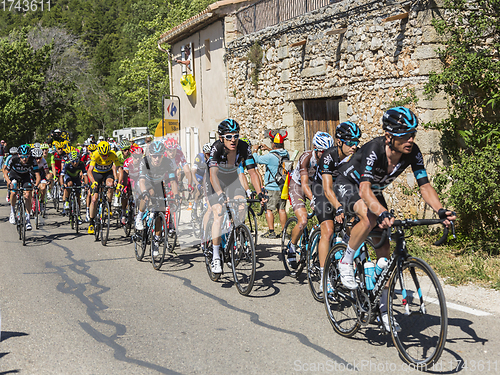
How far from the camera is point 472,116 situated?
30.6 ft

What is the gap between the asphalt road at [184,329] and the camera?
443 centimetres

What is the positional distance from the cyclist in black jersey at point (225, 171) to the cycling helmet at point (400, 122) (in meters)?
2.66

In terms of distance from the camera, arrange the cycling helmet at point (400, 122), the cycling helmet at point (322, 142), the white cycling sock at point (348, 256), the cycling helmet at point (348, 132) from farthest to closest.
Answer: the cycling helmet at point (322, 142)
the cycling helmet at point (348, 132)
the white cycling sock at point (348, 256)
the cycling helmet at point (400, 122)

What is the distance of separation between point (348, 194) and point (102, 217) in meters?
7.11

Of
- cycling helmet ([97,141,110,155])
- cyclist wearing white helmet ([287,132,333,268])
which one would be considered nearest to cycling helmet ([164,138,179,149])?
cycling helmet ([97,141,110,155])

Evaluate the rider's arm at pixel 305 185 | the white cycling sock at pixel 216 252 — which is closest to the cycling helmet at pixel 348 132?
the rider's arm at pixel 305 185

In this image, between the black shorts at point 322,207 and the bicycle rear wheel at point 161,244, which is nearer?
the black shorts at point 322,207

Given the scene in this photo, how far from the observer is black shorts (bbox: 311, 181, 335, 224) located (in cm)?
612

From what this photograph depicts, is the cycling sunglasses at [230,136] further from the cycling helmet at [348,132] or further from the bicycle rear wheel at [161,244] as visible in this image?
the bicycle rear wheel at [161,244]

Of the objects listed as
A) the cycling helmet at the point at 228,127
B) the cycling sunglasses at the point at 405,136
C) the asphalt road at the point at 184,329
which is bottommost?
the asphalt road at the point at 184,329

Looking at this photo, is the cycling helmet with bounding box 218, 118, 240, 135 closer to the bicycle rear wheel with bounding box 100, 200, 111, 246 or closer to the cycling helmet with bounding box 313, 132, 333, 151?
the cycling helmet with bounding box 313, 132, 333, 151

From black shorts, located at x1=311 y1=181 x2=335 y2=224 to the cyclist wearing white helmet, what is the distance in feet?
0.42

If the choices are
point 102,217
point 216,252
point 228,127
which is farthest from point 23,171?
point 228,127

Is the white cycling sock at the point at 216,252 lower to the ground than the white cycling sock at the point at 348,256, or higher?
lower
